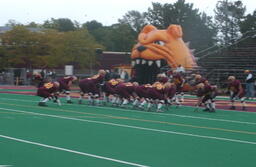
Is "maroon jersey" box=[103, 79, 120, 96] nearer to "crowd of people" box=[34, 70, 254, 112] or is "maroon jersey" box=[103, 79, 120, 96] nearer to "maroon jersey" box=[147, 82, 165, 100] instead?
"crowd of people" box=[34, 70, 254, 112]

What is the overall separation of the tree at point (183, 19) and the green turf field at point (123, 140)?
190 feet

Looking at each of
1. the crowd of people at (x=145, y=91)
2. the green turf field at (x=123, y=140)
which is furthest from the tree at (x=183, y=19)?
the green turf field at (x=123, y=140)

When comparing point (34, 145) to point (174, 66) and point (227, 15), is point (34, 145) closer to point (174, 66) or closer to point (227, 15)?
point (174, 66)

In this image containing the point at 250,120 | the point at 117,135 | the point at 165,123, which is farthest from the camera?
the point at 250,120

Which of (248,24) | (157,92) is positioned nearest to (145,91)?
(157,92)

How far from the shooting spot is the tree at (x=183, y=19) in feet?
245

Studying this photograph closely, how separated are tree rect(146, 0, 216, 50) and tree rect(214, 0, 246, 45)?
2.40m

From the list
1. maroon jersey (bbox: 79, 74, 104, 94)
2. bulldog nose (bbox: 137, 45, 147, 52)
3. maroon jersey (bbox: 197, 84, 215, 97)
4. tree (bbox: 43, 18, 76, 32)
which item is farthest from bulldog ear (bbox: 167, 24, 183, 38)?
tree (bbox: 43, 18, 76, 32)

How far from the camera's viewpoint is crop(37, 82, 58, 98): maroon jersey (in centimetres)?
2084

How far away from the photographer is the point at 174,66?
117ft

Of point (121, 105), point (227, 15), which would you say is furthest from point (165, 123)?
point (227, 15)

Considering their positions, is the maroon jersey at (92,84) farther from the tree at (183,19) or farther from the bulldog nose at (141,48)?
the tree at (183,19)

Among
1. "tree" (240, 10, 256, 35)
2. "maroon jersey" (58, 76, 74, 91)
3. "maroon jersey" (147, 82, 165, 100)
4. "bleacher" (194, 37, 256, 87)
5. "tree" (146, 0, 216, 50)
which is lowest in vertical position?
"maroon jersey" (147, 82, 165, 100)

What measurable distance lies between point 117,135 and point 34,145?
2.41m
